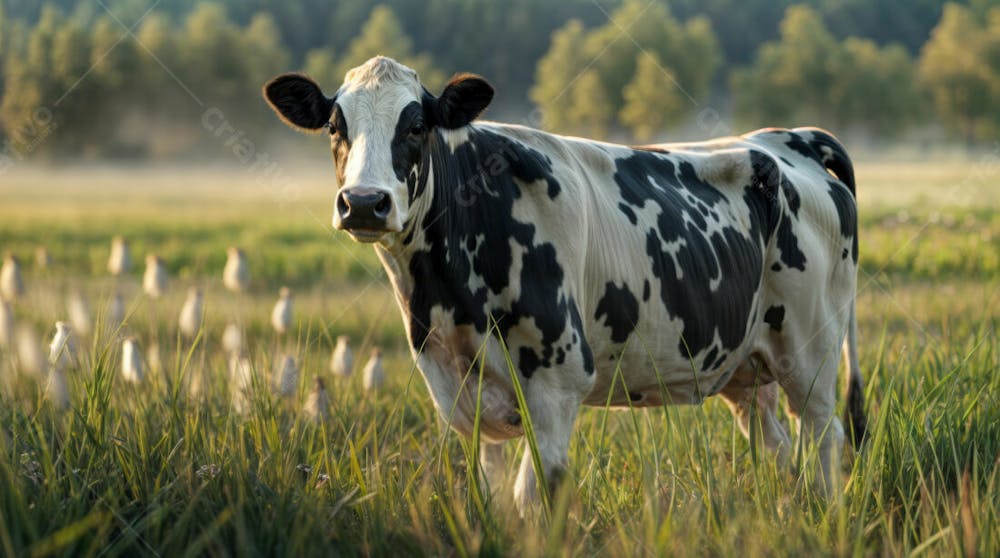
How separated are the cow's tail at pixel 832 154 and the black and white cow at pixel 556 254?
72 cm

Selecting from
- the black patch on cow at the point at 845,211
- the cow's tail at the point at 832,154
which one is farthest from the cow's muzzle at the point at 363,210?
the cow's tail at the point at 832,154

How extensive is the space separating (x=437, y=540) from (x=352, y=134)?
1.61 m

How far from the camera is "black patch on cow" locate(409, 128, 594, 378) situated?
4.26 m

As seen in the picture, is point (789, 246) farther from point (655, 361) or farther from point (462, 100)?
point (462, 100)

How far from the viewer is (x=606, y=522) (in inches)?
159

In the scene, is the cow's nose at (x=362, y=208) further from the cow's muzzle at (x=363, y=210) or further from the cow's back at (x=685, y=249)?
the cow's back at (x=685, y=249)

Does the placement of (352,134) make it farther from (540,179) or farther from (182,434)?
(182,434)

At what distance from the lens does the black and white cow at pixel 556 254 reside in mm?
4148

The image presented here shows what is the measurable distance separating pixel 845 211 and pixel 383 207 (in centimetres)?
335

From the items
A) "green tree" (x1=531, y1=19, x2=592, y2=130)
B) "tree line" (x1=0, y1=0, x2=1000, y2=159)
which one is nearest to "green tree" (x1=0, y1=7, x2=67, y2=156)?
"tree line" (x1=0, y1=0, x2=1000, y2=159)

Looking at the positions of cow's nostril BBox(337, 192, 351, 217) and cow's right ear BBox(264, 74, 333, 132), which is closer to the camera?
cow's nostril BBox(337, 192, 351, 217)

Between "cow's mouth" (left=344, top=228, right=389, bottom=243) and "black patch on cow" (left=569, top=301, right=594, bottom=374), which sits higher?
"cow's mouth" (left=344, top=228, right=389, bottom=243)

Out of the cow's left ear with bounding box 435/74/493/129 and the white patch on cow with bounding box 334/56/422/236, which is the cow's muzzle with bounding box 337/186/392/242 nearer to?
the white patch on cow with bounding box 334/56/422/236

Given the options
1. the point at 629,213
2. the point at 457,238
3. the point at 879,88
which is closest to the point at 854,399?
the point at 629,213
